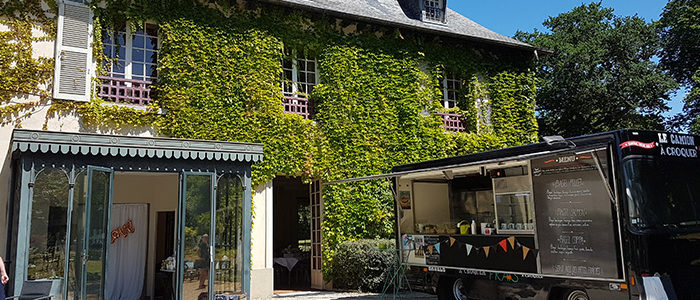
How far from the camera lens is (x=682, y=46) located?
21.2 m

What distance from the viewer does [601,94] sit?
837 inches

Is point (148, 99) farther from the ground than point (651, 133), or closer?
farther from the ground

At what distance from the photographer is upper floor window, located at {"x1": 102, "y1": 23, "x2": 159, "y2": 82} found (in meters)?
10.6

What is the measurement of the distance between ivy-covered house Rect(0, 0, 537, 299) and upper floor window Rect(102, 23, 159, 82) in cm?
3

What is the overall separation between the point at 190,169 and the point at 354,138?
4.52 meters

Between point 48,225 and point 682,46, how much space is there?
22.9 meters

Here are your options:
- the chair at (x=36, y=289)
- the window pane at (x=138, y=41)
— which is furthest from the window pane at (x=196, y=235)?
the window pane at (x=138, y=41)

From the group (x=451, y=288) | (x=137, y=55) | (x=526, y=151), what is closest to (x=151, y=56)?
(x=137, y=55)

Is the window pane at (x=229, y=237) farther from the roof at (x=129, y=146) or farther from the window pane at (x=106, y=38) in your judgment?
the window pane at (x=106, y=38)

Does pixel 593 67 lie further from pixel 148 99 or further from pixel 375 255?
pixel 148 99

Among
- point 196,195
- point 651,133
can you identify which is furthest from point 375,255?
point 651,133

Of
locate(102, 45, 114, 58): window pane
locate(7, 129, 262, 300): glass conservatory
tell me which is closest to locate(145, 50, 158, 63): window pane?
locate(102, 45, 114, 58): window pane

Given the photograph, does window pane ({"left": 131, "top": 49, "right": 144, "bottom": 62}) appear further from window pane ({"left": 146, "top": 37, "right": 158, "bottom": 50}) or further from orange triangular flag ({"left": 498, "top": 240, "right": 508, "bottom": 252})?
orange triangular flag ({"left": 498, "top": 240, "right": 508, "bottom": 252})

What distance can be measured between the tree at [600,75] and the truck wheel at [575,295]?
15.5 meters
